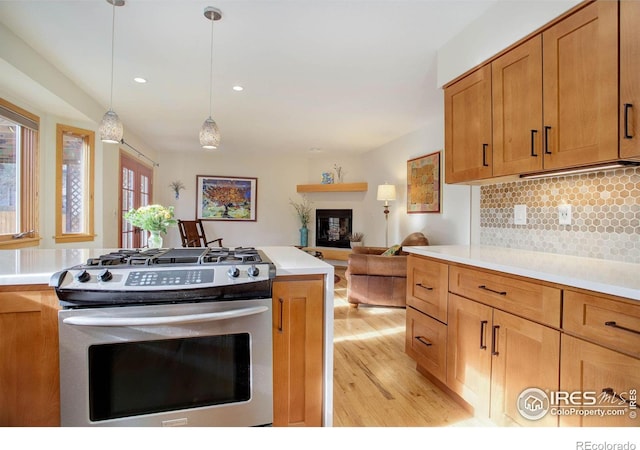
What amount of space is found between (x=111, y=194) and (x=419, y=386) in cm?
414

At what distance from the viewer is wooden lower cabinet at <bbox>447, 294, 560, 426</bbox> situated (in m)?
1.36

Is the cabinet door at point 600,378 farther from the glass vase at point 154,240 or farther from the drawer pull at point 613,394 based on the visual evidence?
the glass vase at point 154,240

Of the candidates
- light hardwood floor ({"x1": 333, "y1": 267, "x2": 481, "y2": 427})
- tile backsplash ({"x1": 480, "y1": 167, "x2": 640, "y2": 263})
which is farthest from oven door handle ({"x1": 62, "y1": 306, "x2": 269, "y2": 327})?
tile backsplash ({"x1": 480, "y1": 167, "x2": 640, "y2": 263})

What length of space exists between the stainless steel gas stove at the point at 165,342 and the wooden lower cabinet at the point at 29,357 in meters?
0.10

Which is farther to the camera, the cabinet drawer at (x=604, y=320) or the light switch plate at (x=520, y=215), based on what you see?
the light switch plate at (x=520, y=215)

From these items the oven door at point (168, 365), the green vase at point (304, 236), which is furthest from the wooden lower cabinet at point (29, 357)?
the green vase at point (304, 236)

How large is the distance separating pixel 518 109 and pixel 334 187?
16.0ft

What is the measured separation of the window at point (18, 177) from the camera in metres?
2.87

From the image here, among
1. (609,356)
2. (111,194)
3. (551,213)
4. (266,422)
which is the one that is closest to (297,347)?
(266,422)

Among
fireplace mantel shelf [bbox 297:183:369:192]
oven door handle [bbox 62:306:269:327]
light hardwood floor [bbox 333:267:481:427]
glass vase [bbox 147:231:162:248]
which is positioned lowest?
light hardwood floor [bbox 333:267:481:427]

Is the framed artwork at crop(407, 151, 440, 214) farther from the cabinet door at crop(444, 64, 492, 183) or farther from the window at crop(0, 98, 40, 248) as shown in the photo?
the window at crop(0, 98, 40, 248)

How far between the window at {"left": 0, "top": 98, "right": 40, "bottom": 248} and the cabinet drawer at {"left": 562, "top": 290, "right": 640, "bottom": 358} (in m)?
3.88

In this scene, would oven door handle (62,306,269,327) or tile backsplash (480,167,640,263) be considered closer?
oven door handle (62,306,269,327)

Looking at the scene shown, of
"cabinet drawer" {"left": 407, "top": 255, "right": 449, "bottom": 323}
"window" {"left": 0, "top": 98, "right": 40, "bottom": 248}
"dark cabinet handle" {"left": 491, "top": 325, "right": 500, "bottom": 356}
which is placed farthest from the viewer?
"window" {"left": 0, "top": 98, "right": 40, "bottom": 248}
